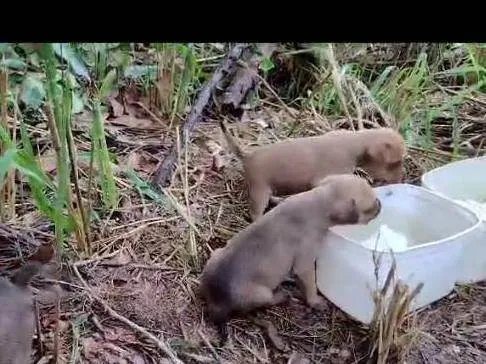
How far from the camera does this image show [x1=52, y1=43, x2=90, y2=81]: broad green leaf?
118 cm

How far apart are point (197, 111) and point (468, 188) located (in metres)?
0.33

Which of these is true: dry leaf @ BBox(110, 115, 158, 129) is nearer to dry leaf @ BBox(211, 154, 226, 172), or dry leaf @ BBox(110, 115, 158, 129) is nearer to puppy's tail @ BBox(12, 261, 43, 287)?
dry leaf @ BBox(211, 154, 226, 172)

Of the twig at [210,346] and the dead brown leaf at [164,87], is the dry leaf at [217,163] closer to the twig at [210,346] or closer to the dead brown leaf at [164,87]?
the dead brown leaf at [164,87]

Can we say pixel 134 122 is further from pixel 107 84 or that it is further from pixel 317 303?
pixel 317 303

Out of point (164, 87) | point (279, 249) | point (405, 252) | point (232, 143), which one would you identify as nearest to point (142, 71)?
point (164, 87)

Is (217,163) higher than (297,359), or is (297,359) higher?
(217,163)

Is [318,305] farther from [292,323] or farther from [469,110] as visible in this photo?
[469,110]

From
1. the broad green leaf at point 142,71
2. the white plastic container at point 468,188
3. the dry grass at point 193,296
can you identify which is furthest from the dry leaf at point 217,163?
the white plastic container at point 468,188

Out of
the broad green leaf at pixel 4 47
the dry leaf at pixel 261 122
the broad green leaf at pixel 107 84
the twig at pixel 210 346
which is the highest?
the broad green leaf at pixel 4 47

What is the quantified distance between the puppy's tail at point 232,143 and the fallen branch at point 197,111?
0.03 meters

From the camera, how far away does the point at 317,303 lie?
1.16 m

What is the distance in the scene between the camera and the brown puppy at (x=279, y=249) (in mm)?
1130

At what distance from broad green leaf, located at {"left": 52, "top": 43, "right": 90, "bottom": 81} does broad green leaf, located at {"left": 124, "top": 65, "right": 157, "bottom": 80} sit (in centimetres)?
6

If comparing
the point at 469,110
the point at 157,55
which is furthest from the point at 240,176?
the point at 469,110
